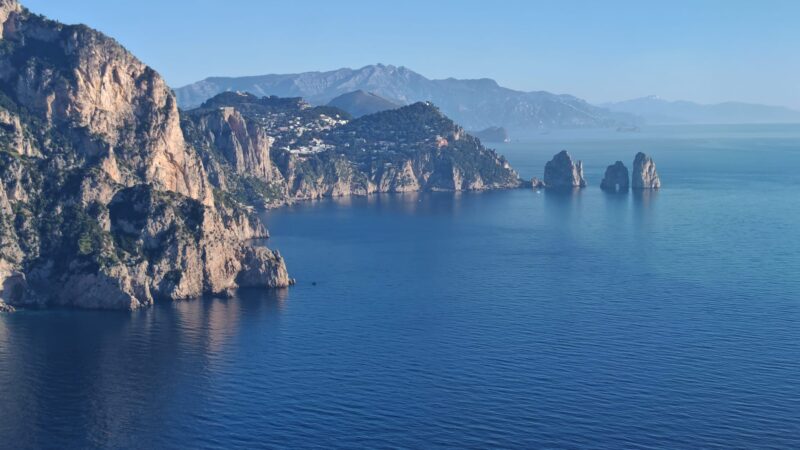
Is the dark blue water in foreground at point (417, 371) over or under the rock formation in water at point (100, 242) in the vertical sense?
under

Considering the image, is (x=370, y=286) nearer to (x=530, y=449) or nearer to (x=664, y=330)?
(x=664, y=330)

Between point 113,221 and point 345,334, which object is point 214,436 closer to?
point 345,334

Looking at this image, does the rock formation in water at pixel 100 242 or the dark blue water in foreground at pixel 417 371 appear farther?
the rock formation in water at pixel 100 242

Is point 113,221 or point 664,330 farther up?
point 113,221

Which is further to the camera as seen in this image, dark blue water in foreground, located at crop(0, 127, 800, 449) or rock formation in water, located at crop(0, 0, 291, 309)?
rock formation in water, located at crop(0, 0, 291, 309)

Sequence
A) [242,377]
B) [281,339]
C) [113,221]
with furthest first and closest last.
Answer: [113,221]
[281,339]
[242,377]

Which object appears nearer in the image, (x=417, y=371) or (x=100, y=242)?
(x=417, y=371)

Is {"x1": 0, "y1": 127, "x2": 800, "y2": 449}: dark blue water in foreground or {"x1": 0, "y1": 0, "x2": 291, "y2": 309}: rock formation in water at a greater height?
{"x1": 0, "y1": 0, "x2": 291, "y2": 309}: rock formation in water

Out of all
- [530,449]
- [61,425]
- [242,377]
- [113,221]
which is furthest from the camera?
[113,221]

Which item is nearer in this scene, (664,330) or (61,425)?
(61,425)

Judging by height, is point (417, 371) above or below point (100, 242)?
below

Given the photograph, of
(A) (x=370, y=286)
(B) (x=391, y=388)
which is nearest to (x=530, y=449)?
(B) (x=391, y=388)
